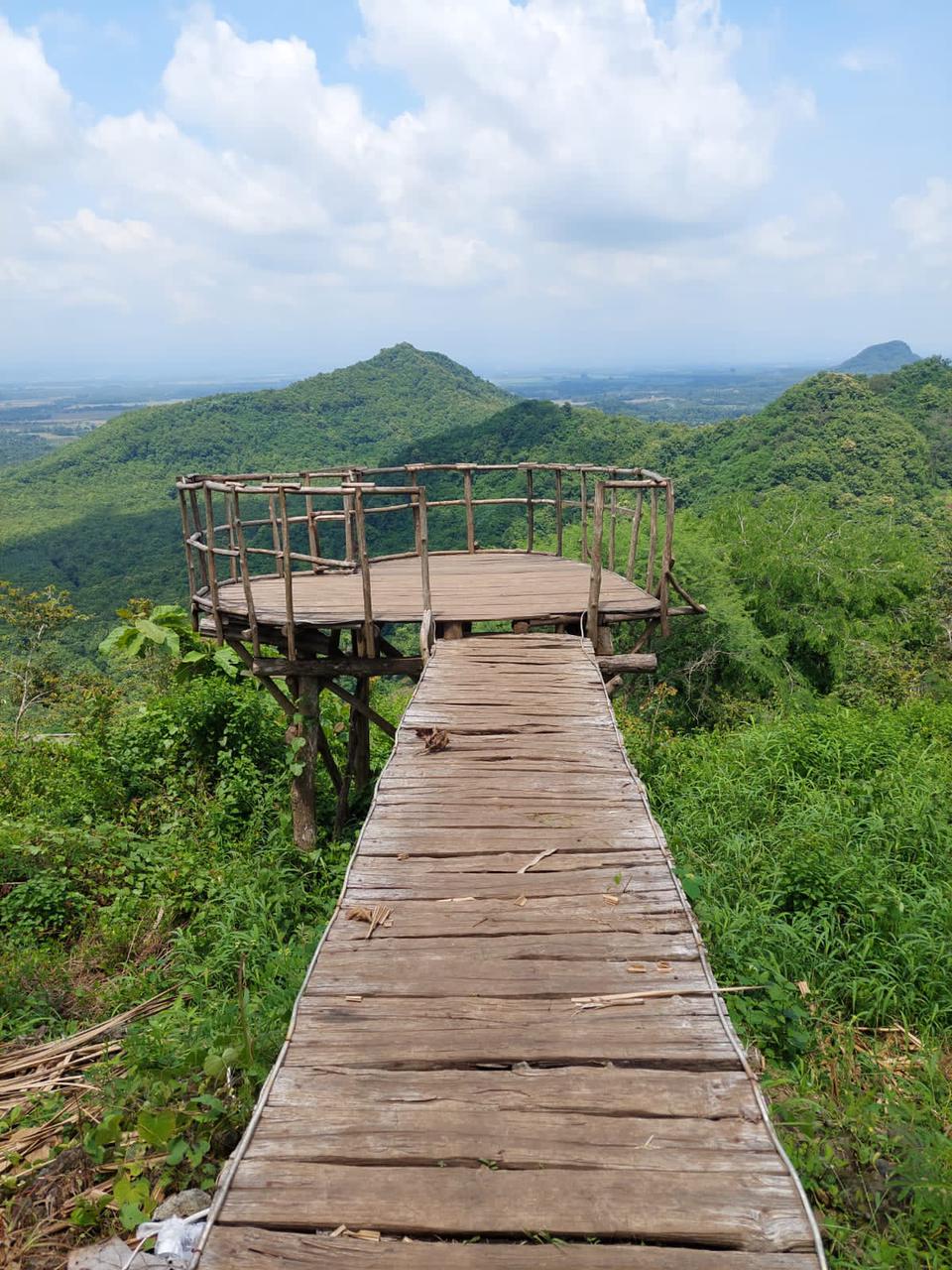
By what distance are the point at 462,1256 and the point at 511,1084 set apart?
0.55 m

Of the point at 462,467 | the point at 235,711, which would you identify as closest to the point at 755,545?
the point at 462,467

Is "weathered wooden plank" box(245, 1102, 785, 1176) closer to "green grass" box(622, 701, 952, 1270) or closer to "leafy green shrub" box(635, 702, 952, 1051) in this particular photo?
"green grass" box(622, 701, 952, 1270)

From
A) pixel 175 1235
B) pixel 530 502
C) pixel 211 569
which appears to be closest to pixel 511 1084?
pixel 175 1235

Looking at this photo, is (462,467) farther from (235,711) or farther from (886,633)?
(886,633)

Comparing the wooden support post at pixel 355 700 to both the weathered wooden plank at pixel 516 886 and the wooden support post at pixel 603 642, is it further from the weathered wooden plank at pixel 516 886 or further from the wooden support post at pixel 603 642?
the weathered wooden plank at pixel 516 886

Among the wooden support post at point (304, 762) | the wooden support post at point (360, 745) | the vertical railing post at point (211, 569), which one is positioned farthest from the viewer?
the wooden support post at point (360, 745)

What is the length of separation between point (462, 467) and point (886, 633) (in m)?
11.1

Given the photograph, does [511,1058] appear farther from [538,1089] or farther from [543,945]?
[543,945]

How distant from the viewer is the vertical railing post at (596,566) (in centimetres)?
684

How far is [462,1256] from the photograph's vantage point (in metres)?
1.83

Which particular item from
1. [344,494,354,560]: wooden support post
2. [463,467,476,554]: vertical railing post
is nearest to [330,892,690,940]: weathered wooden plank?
[344,494,354,560]: wooden support post

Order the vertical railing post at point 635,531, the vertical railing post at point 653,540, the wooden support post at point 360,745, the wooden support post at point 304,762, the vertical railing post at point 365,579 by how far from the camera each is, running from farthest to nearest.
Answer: the wooden support post at point 360,745 → the vertical railing post at point 635,531 → the wooden support post at point 304,762 → the vertical railing post at point 653,540 → the vertical railing post at point 365,579

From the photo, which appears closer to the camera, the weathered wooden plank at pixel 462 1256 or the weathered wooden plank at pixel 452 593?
the weathered wooden plank at pixel 462 1256

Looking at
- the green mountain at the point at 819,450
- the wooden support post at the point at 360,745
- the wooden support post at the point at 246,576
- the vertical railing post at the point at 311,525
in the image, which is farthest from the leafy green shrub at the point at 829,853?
the green mountain at the point at 819,450
